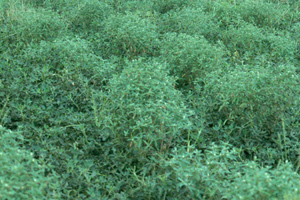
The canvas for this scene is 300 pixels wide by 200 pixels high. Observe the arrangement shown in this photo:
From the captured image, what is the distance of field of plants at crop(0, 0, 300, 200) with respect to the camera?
9.83ft

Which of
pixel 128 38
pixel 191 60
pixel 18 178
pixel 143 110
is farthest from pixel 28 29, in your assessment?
pixel 18 178

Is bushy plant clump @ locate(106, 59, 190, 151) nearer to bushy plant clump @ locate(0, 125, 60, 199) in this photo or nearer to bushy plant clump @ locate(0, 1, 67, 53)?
bushy plant clump @ locate(0, 125, 60, 199)

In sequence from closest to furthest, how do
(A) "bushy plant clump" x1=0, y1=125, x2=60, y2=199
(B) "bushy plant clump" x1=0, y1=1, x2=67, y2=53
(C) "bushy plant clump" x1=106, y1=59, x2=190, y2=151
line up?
(A) "bushy plant clump" x1=0, y1=125, x2=60, y2=199
(C) "bushy plant clump" x1=106, y1=59, x2=190, y2=151
(B) "bushy plant clump" x1=0, y1=1, x2=67, y2=53

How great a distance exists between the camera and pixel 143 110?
3.49m

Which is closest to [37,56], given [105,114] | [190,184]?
[105,114]

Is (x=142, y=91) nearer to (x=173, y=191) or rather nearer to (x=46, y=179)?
(x=173, y=191)

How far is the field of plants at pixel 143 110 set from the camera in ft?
9.83

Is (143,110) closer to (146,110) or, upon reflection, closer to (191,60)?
(146,110)

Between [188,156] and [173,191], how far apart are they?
15.6 inches

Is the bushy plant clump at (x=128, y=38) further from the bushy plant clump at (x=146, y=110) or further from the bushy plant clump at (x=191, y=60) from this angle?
the bushy plant clump at (x=146, y=110)

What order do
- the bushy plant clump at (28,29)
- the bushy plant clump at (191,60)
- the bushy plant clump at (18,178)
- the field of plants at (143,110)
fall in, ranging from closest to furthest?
the bushy plant clump at (18,178)
the field of plants at (143,110)
the bushy plant clump at (191,60)
the bushy plant clump at (28,29)

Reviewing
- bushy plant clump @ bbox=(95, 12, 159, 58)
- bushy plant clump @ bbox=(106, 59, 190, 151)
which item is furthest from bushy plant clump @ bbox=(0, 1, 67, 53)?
bushy plant clump @ bbox=(106, 59, 190, 151)

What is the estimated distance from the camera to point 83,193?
3297 millimetres

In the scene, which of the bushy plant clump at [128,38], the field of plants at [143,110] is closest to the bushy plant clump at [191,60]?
the field of plants at [143,110]
